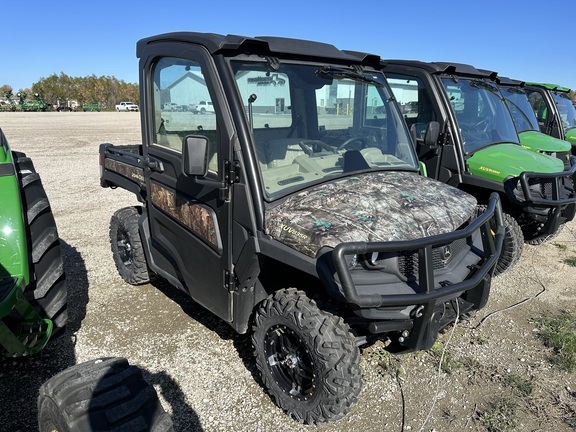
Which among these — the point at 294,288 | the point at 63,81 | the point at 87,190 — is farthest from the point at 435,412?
the point at 63,81

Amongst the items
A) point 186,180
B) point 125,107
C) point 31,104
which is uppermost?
point 125,107

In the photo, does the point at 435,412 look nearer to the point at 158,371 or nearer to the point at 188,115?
the point at 158,371

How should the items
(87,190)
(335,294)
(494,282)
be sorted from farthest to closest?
(87,190), (494,282), (335,294)

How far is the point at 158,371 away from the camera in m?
3.30

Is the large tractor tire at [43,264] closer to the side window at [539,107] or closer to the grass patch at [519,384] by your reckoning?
the grass patch at [519,384]

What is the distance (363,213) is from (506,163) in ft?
10.2

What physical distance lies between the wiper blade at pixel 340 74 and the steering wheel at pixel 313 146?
0.48 meters

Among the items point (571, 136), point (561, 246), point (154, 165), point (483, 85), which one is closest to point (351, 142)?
point (154, 165)

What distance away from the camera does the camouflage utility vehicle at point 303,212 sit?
2486 mm

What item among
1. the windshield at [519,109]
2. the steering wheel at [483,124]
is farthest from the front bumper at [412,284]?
the windshield at [519,109]

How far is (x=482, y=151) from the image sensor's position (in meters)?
5.30

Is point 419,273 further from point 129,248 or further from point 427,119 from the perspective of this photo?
point 427,119

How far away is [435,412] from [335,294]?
4.31 feet

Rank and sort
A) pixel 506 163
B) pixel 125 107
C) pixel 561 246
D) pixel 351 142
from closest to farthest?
1. pixel 351 142
2. pixel 506 163
3. pixel 561 246
4. pixel 125 107
